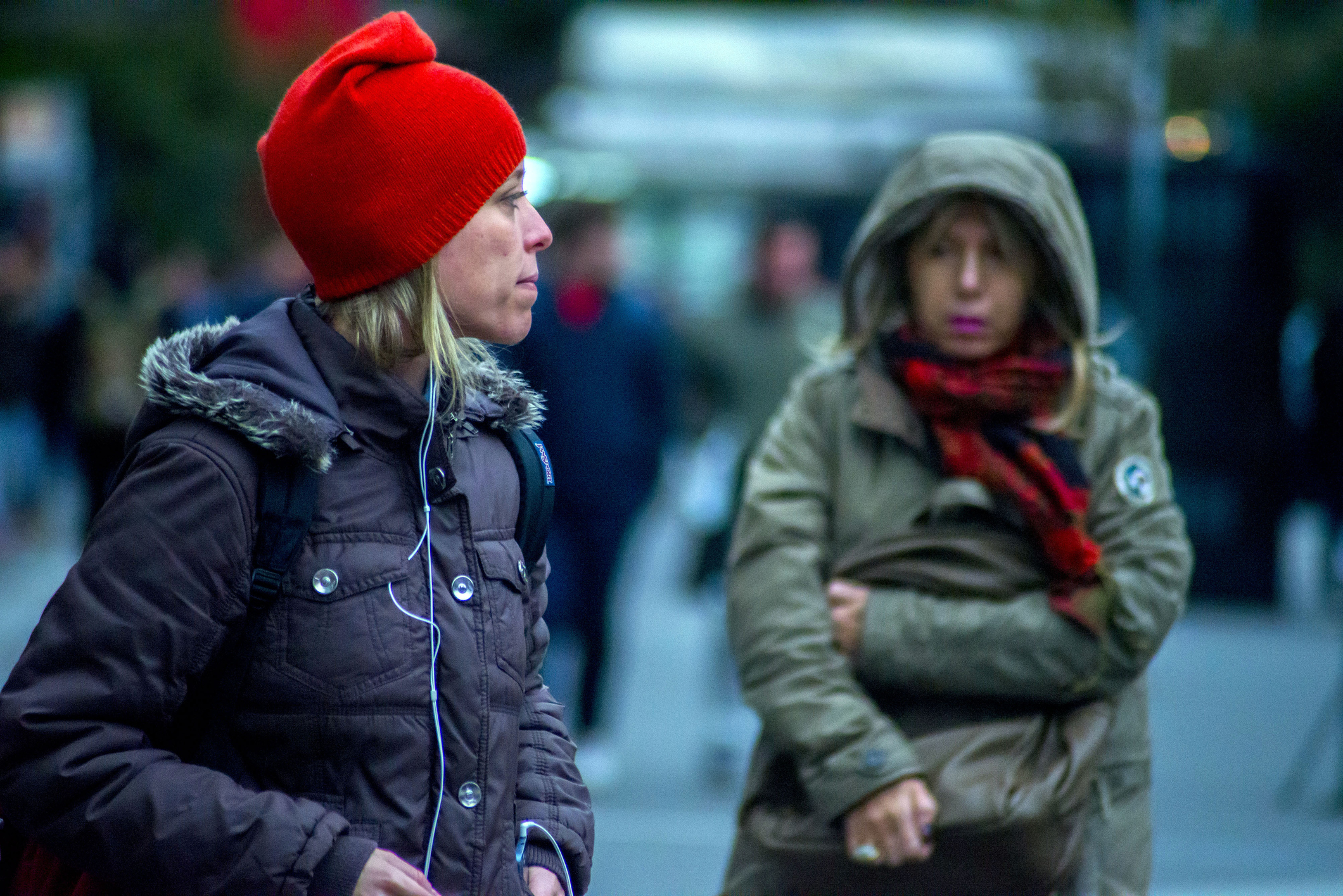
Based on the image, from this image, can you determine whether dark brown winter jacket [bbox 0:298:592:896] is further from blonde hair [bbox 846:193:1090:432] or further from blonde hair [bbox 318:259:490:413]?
blonde hair [bbox 846:193:1090:432]

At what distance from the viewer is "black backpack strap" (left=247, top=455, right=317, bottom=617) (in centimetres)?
192

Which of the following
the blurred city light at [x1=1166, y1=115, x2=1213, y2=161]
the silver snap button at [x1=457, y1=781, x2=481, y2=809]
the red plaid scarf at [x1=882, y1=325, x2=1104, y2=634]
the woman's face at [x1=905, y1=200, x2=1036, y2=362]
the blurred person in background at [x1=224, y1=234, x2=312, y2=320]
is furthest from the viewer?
the blurred city light at [x1=1166, y1=115, x2=1213, y2=161]

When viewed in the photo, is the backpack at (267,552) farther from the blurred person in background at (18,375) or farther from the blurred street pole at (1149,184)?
the blurred person in background at (18,375)

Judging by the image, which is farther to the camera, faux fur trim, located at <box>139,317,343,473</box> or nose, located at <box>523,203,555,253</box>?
nose, located at <box>523,203,555,253</box>

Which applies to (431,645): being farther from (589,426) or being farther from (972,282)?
(589,426)

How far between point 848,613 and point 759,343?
12.3 feet

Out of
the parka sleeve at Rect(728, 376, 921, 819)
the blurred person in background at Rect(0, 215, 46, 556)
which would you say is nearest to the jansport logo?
the parka sleeve at Rect(728, 376, 921, 819)

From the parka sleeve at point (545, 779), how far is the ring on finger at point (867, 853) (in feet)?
2.08

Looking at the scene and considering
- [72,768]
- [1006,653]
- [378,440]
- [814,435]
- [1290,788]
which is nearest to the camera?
[72,768]

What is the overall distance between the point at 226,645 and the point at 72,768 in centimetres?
22

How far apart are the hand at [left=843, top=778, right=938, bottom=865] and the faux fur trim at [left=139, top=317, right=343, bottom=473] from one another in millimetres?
1261

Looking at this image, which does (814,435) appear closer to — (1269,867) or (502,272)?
(502,272)

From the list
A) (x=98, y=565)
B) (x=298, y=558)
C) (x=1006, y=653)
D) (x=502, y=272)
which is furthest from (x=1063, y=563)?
(x=98, y=565)

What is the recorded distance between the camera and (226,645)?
6.31 ft
